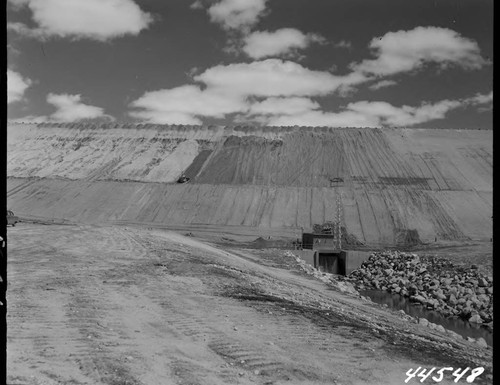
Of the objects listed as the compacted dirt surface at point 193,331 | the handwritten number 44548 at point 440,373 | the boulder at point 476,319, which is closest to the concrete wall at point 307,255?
the compacted dirt surface at point 193,331

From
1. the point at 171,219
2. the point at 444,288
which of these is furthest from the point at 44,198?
the point at 444,288

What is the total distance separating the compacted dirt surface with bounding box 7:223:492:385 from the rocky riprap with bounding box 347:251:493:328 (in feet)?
17.8

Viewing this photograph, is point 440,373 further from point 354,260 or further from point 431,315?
point 354,260

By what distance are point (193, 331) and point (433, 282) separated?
16.9m

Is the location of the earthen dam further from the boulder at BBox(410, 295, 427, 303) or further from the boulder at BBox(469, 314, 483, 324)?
the boulder at BBox(469, 314, 483, 324)

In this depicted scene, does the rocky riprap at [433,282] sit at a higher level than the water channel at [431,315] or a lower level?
higher

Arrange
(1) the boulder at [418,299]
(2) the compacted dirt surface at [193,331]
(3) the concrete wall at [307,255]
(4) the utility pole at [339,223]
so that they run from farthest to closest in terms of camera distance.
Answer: (4) the utility pole at [339,223] → (3) the concrete wall at [307,255] → (1) the boulder at [418,299] → (2) the compacted dirt surface at [193,331]

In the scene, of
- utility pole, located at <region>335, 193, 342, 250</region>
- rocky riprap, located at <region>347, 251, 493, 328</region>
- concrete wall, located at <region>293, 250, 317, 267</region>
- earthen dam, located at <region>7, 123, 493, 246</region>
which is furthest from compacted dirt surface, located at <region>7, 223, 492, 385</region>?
earthen dam, located at <region>7, 123, 493, 246</region>

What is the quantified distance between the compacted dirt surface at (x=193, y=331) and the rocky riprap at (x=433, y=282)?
542 cm

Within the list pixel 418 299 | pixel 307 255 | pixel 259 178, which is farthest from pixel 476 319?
pixel 259 178

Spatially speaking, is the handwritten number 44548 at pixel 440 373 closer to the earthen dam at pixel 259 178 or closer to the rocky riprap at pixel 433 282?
the rocky riprap at pixel 433 282

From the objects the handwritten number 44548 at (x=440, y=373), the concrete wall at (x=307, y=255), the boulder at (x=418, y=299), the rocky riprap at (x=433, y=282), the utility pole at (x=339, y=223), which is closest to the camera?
the handwritten number 44548 at (x=440, y=373)

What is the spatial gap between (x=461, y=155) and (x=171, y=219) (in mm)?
35343

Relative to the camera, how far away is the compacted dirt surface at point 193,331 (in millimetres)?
7184
